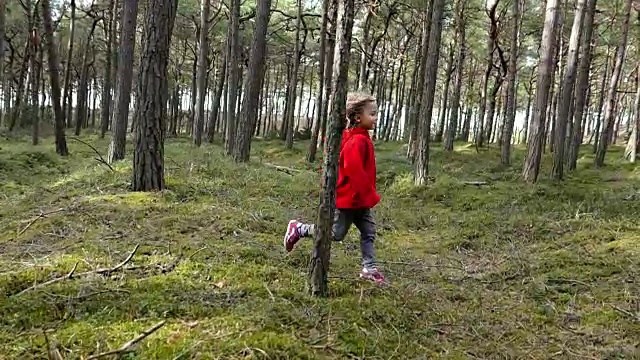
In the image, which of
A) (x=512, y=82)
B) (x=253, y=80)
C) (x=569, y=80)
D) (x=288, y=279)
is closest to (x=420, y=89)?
(x=512, y=82)

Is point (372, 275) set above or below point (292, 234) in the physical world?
below

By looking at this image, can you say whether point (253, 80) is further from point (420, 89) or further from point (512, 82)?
point (512, 82)

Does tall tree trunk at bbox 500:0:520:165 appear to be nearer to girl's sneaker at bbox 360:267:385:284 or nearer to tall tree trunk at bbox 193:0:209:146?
tall tree trunk at bbox 193:0:209:146

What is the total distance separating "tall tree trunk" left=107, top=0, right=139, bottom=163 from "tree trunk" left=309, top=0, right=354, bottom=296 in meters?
9.46

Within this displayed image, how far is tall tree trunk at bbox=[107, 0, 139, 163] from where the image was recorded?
11.9 metres

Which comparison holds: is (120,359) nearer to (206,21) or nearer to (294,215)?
(294,215)

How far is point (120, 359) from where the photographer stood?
7.97ft

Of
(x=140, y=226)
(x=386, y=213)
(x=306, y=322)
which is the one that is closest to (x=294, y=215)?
(x=386, y=213)

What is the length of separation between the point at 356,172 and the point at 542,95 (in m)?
8.76

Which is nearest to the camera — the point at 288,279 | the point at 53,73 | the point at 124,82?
the point at 288,279

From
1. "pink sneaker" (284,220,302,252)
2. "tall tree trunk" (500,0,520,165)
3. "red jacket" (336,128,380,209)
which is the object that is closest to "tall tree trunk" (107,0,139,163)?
"pink sneaker" (284,220,302,252)

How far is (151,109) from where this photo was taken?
24.1 feet

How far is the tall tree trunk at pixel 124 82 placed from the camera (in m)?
11.9

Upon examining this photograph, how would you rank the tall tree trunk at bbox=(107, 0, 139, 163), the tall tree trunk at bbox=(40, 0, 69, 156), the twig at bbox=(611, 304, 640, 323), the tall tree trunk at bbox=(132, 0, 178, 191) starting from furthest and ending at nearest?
1. the tall tree trunk at bbox=(40, 0, 69, 156)
2. the tall tree trunk at bbox=(107, 0, 139, 163)
3. the tall tree trunk at bbox=(132, 0, 178, 191)
4. the twig at bbox=(611, 304, 640, 323)
